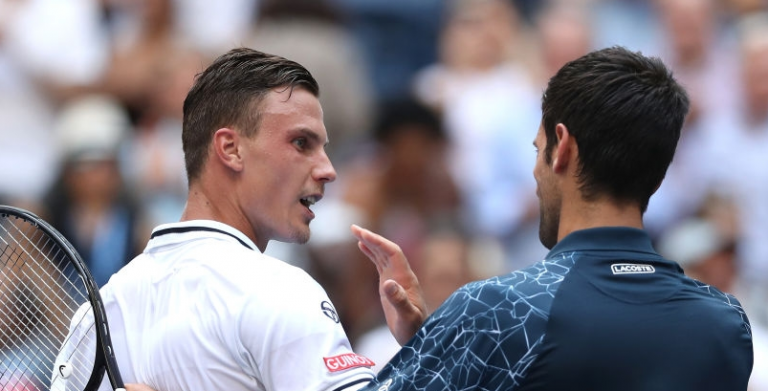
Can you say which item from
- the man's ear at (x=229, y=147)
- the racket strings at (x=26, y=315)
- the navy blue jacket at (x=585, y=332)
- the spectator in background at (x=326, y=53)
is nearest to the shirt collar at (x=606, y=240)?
the navy blue jacket at (x=585, y=332)

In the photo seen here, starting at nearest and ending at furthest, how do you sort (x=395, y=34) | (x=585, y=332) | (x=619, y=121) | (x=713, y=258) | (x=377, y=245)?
(x=585, y=332), (x=619, y=121), (x=377, y=245), (x=713, y=258), (x=395, y=34)

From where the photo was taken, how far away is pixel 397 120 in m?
7.58

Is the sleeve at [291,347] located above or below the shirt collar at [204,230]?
below

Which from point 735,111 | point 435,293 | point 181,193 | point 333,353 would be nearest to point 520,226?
point 435,293

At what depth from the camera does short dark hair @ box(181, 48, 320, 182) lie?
345 cm

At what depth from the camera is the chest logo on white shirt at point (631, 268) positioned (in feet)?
9.86

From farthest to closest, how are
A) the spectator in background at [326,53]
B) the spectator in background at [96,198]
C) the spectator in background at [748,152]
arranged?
1. the spectator in background at [326,53]
2. the spectator in background at [748,152]
3. the spectator in background at [96,198]

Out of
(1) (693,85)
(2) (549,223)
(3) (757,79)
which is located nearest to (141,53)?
(1) (693,85)

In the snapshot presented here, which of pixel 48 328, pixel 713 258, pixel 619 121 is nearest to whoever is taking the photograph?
pixel 619 121

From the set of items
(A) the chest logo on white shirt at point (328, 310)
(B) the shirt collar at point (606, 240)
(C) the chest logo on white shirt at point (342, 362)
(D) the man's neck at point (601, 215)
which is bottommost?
(C) the chest logo on white shirt at point (342, 362)

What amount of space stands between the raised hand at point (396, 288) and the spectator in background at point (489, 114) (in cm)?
373

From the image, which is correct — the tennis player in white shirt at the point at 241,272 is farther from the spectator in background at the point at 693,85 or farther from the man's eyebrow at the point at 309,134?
the spectator in background at the point at 693,85

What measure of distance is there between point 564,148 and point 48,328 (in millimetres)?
1697

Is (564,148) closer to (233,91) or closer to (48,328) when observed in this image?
(233,91)
